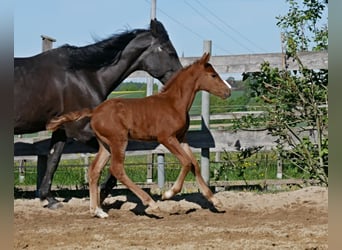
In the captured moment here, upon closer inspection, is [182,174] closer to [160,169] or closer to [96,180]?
[96,180]

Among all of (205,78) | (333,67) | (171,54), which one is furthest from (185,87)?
(333,67)

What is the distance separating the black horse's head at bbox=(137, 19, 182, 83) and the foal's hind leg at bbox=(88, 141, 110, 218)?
4.71 ft

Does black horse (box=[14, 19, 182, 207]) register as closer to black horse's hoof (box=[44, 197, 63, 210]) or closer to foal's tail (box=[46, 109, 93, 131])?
black horse's hoof (box=[44, 197, 63, 210])

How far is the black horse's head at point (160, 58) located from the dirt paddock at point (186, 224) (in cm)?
174

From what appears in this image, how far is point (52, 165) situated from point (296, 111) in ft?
11.5

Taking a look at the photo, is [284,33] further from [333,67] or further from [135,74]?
[333,67]

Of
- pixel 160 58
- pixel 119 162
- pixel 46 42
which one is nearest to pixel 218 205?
pixel 119 162

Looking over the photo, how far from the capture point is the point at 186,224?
5.93 m

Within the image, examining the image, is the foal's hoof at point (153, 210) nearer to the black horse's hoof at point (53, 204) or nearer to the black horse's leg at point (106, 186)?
the black horse's leg at point (106, 186)

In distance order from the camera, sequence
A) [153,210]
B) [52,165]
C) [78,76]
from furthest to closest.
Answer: [52,165] → [78,76] → [153,210]

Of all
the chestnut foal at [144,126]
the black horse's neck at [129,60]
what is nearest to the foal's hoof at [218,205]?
the chestnut foal at [144,126]

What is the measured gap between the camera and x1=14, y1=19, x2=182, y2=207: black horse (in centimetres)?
757

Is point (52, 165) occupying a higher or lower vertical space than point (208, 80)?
lower

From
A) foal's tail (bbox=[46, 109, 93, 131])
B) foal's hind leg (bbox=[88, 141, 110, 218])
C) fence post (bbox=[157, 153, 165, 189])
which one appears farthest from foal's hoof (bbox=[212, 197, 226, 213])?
fence post (bbox=[157, 153, 165, 189])
